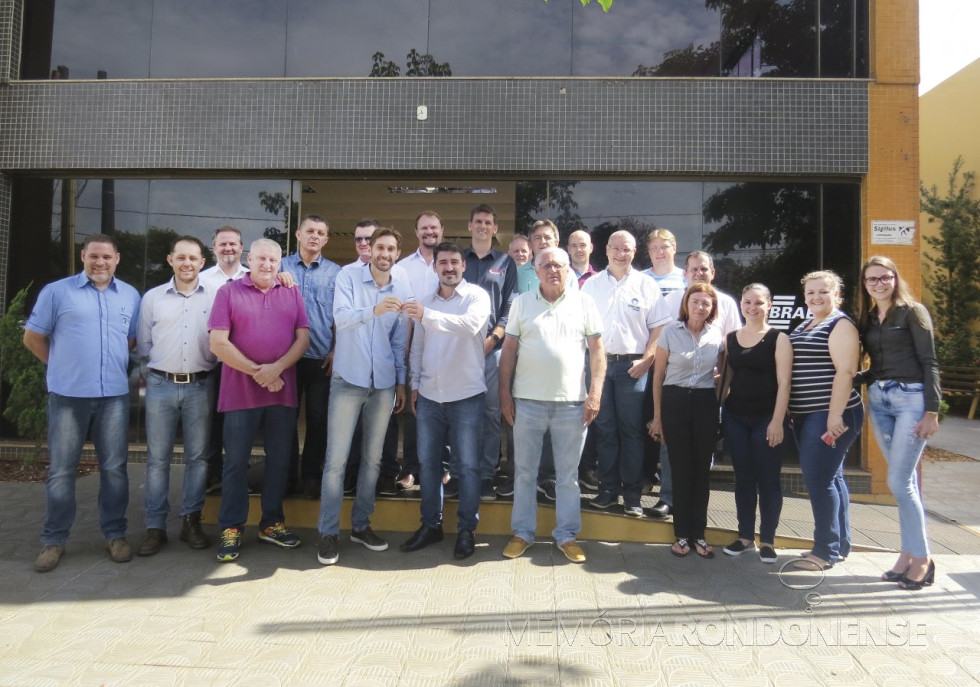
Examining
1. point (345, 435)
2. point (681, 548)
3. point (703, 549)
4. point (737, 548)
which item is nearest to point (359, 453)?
point (345, 435)

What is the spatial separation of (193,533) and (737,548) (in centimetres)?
366

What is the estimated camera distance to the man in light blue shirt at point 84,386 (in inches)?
153

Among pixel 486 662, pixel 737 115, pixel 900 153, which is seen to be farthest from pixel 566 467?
pixel 900 153

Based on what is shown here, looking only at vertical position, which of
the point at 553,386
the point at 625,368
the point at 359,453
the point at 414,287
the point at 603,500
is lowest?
the point at 603,500

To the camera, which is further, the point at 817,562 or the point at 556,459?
the point at 556,459

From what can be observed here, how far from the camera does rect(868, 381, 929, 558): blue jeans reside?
3719 millimetres

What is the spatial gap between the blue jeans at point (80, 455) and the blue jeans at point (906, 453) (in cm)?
483

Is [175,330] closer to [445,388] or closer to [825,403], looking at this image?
[445,388]

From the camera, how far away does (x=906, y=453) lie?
3.73 m

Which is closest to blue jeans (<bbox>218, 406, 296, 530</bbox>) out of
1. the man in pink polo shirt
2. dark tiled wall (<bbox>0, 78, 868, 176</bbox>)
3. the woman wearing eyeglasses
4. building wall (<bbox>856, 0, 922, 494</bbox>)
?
the man in pink polo shirt

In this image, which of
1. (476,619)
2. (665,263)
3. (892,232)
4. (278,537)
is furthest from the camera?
(892,232)

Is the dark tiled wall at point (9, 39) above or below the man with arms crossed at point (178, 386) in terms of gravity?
above

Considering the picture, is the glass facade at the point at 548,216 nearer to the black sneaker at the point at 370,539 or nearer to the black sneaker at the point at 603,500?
the black sneaker at the point at 603,500

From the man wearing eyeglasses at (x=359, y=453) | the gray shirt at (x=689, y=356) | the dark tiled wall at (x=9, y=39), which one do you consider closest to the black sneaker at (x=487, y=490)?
the man wearing eyeglasses at (x=359, y=453)
